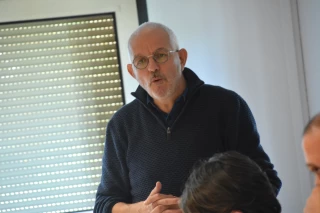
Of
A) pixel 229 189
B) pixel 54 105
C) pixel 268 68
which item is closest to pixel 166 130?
pixel 268 68

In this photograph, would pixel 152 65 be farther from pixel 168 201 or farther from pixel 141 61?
pixel 168 201

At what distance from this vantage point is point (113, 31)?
7.45ft

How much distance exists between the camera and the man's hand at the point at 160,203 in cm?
133

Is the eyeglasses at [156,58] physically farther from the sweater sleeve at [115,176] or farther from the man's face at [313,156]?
the man's face at [313,156]

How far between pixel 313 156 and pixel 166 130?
795 millimetres

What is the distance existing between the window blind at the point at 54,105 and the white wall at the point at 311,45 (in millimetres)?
1004

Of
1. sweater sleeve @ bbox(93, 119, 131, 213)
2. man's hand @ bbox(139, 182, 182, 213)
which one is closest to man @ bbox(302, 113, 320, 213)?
man's hand @ bbox(139, 182, 182, 213)

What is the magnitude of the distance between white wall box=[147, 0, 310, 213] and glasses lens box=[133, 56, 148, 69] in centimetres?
39

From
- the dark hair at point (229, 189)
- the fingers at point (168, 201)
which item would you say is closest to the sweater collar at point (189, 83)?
the fingers at point (168, 201)

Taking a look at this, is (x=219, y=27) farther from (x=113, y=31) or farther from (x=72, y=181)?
(x=72, y=181)

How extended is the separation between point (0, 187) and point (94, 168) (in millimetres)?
421

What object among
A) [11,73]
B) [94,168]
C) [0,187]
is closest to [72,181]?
[94,168]

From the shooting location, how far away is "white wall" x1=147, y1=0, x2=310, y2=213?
1.54m

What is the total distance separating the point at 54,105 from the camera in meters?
2.26
